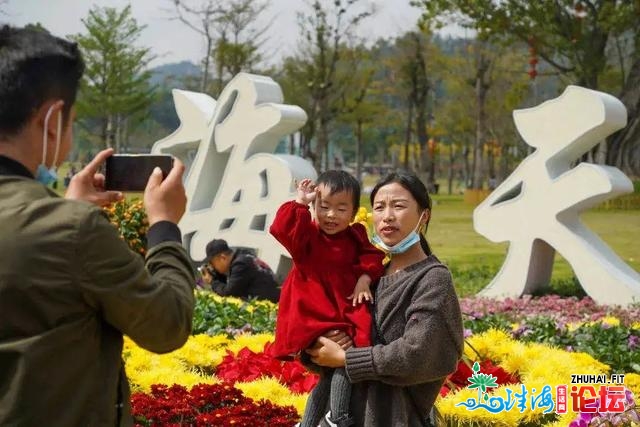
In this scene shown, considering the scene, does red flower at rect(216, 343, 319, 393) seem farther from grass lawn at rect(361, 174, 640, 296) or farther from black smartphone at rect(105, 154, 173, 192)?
grass lawn at rect(361, 174, 640, 296)

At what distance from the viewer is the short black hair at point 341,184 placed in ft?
9.81

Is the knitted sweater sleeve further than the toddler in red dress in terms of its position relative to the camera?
No

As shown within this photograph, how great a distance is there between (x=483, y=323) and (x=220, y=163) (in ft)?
20.4

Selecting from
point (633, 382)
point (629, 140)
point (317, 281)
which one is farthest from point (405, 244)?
point (629, 140)

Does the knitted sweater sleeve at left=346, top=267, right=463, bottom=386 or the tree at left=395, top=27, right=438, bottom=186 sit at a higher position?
the tree at left=395, top=27, right=438, bottom=186

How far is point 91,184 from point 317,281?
1035 mm

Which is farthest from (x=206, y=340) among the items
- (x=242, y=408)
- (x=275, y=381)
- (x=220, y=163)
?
(x=220, y=163)

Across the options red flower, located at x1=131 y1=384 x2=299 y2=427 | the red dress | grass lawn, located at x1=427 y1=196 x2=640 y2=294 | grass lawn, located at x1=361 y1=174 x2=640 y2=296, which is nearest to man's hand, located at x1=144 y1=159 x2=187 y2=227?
the red dress

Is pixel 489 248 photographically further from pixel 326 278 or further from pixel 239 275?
pixel 326 278

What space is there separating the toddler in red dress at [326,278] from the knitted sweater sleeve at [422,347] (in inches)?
4.3

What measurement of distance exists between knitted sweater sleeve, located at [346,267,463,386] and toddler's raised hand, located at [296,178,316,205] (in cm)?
49

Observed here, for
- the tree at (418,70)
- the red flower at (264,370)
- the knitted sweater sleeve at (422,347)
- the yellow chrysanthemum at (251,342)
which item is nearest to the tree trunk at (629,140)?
the yellow chrysanthemum at (251,342)

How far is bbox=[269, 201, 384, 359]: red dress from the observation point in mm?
2852

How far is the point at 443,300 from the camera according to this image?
269cm
